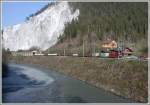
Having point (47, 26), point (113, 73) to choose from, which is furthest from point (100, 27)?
point (113, 73)

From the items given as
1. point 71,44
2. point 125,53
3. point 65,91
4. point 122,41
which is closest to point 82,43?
point 71,44

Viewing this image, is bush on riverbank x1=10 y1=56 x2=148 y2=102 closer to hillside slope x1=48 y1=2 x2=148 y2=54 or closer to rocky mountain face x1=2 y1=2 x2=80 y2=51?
hillside slope x1=48 y1=2 x2=148 y2=54

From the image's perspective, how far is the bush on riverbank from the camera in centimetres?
1256

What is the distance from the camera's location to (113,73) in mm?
15500

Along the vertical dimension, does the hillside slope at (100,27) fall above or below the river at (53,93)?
above

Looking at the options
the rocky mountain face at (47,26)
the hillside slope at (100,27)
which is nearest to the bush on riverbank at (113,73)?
the hillside slope at (100,27)

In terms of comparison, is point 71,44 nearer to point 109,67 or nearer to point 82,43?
point 82,43

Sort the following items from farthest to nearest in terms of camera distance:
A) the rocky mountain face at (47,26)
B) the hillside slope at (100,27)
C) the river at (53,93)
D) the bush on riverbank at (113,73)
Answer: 1. the rocky mountain face at (47,26)
2. the hillside slope at (100,27)
3. the bush on riverbank at (113,73)
4. the river at (53,93)

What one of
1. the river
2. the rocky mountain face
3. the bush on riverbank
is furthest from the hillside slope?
the river

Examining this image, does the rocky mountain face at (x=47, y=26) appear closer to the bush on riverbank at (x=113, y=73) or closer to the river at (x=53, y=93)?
the bush on riverbank at (x=113, y=73)

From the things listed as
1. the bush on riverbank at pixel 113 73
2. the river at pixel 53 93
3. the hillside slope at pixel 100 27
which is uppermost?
the hillside slope at pixel 100 27

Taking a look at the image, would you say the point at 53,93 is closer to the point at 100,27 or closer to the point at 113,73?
the point at 113,73

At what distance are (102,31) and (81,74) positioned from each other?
3833 mm

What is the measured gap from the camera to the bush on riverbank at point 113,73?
12558 millimetres
